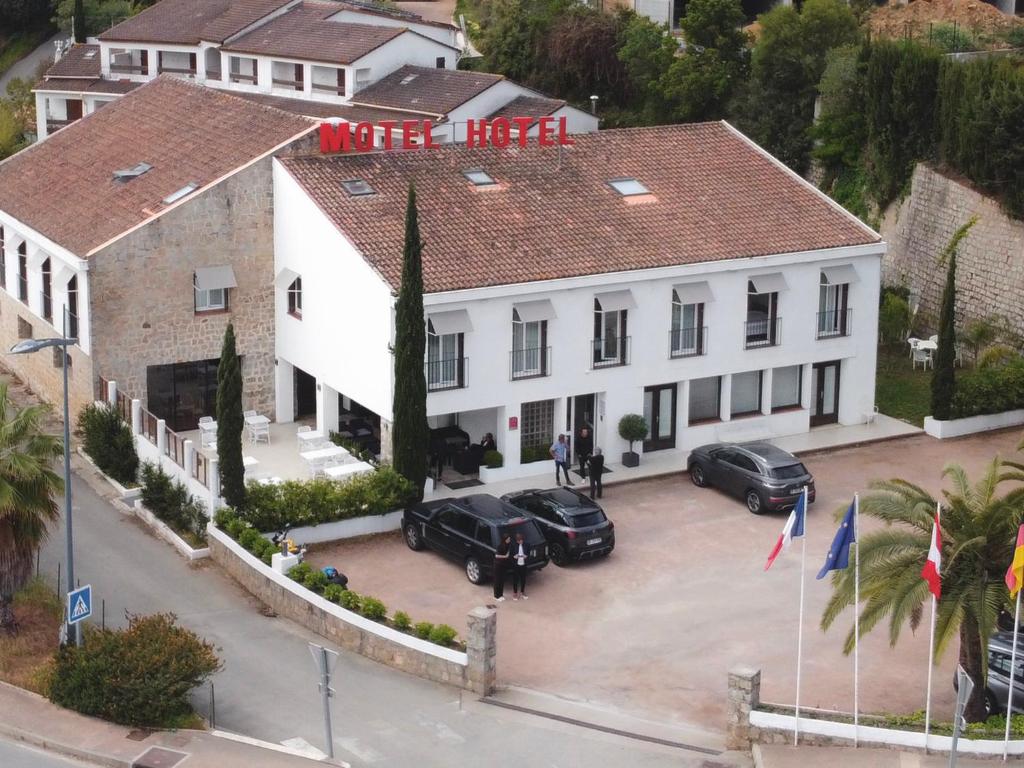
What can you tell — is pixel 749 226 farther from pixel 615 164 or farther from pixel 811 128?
pixel 811 128

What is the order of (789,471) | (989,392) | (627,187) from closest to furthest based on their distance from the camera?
1. (789,471)
2. (627,187)
3. (989,392)

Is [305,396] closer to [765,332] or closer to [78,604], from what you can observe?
[765,332]

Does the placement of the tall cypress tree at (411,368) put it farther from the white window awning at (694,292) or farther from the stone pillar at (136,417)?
the white window awning at (694,292)

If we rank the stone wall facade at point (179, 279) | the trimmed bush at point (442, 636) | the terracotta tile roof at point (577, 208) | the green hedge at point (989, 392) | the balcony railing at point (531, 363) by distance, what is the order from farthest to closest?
the green hedge at point (989, 392)
the stone wall facade at point (179, 279)
the balcony railing at point (531, 363)
the terracotta tile roof at point (577, 208)
the trimmed bush at point (442, 636)

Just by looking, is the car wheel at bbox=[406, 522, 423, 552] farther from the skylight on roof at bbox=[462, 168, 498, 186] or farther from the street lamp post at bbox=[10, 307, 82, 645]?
the skylight on roof at bbox=[462, 168, 498, 186]

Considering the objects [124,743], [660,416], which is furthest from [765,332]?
[124,743]

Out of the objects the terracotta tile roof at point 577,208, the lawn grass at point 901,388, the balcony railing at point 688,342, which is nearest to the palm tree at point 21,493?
the terracotta tile roof at point 577,208
